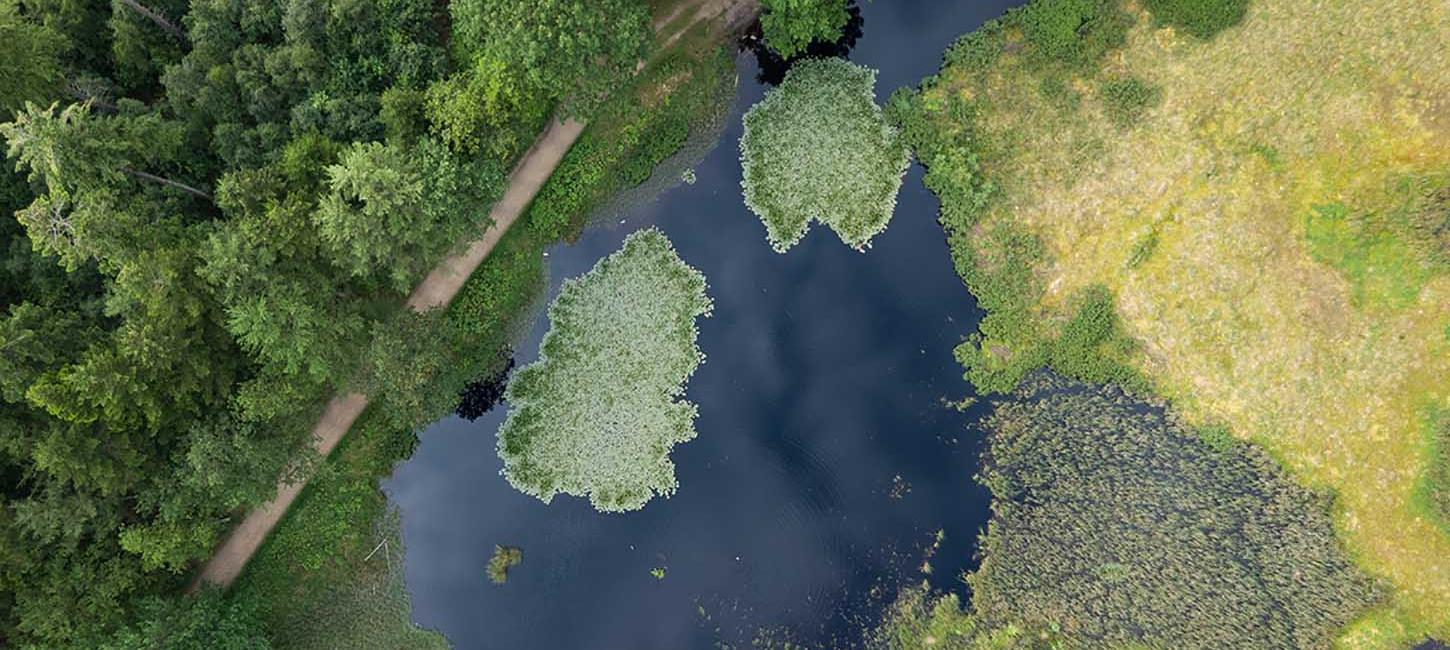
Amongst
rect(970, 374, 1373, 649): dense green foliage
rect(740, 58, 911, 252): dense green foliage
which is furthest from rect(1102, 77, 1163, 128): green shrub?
rect(970, 374, 1373, 649): dense green foliage

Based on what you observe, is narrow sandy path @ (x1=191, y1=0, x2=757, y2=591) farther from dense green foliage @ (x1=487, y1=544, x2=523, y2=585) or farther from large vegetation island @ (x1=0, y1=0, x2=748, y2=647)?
dense green foliage @ (x1=487, y1=544, x2=523, y2=585)

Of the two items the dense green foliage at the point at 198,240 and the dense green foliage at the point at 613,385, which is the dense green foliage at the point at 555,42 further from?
the dense green foliage at the point at 613,385

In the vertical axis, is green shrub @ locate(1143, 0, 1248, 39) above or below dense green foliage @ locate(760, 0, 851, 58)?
below

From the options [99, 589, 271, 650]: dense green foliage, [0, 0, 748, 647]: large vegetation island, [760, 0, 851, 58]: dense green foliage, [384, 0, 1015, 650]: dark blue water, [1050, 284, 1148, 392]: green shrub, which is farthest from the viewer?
[384, 0, 1015, 650]: dark blue water

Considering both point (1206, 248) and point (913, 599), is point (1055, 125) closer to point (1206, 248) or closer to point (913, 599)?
point (1206, 248)

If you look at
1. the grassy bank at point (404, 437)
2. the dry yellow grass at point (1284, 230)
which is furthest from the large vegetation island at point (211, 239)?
the dry yellow grass at point (1284, 230)

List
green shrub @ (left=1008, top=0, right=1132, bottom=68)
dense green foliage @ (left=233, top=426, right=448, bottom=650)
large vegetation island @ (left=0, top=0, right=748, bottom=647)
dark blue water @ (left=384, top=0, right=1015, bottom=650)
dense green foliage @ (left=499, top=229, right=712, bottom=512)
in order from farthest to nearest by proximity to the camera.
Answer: dense green foliage @ (left=233, top=426, right=448, bottom=650) → dense green foliage @ (left=499, top=229, right=712, bottom=512) → dark blue water @ (left=384, top=0, right=1015, bottom=650) → green shrub @ (left=1008, top=0, right=1132, bottom=68) → large vegetation island @ (left=0, top=0, right=748, bottom=647)
